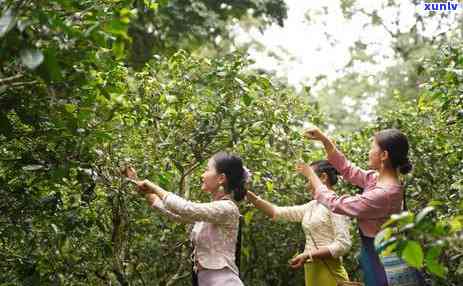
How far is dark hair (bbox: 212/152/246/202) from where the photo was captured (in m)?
3.43

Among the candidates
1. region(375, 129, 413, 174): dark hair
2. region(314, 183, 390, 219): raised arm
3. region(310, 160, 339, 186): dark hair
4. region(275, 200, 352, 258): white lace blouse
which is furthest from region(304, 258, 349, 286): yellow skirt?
region(375, 129, 413, 174): dark hair

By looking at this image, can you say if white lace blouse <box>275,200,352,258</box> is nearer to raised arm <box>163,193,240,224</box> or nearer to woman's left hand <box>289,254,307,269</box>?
woman's left hand <box>289,254,307,269</box>

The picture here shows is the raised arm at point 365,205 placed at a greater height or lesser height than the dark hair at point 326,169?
lesser

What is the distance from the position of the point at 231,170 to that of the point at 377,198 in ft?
2.60

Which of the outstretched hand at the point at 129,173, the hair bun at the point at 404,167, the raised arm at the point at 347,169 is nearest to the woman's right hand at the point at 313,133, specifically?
the raised arm at the point at 347,169

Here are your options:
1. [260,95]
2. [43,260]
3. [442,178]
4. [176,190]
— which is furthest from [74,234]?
[442,178]

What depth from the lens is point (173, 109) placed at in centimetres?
385

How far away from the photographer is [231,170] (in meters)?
3.43

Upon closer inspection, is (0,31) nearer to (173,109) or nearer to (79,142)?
(79,142)

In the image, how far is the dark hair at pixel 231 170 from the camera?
343 cm

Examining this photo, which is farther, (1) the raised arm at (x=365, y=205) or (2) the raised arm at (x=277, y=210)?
(2) the raised arm at (x=277, y=210)

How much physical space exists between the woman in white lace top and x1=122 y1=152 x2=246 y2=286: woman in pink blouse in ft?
1.93

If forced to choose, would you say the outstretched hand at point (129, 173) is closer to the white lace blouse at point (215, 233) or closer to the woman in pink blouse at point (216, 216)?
the woman in pink blouse at point (216, 216)

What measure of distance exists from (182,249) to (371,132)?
2.37 metres
